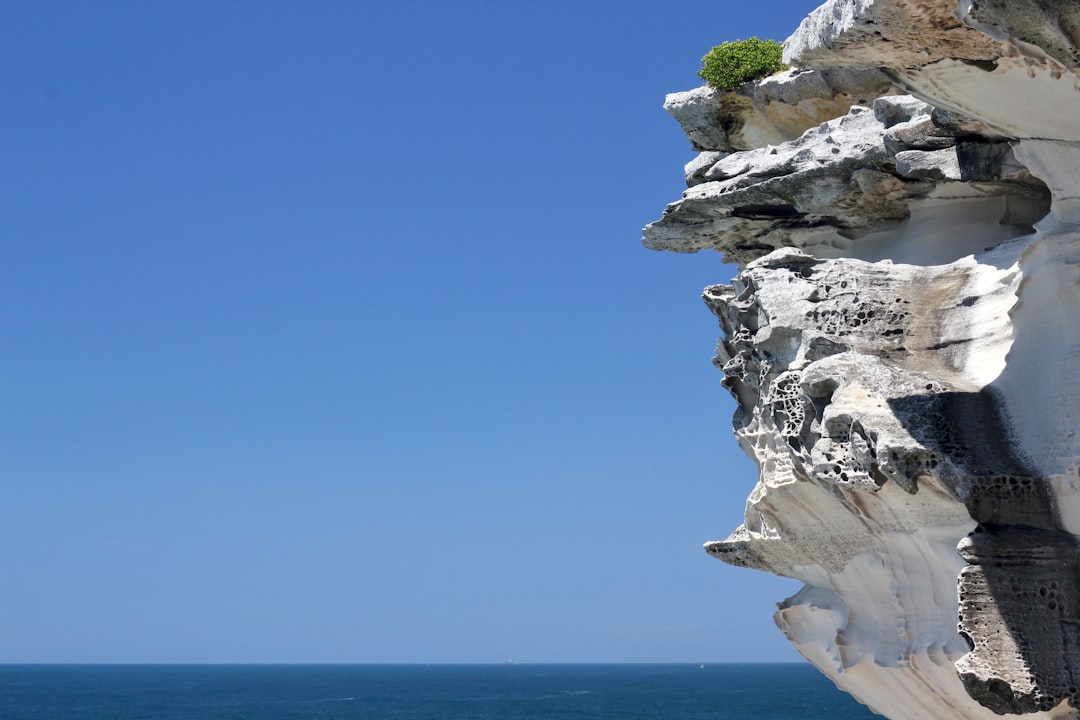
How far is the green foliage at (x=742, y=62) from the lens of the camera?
19.2 metres

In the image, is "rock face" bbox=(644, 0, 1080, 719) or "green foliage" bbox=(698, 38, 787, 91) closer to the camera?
"rock face" bbox=(644, 0, 1080, 719)

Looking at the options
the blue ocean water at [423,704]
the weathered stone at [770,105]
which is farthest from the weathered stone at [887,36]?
the blue ocean water at [423,704]

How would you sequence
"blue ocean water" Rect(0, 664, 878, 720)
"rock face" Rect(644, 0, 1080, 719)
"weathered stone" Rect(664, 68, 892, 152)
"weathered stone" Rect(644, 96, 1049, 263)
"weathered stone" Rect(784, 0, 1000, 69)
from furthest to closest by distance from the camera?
"blue ocean water" Rect(0, 664, 878, 720) → "weathered stone" Rect(664, 68, 892, 152) → "weathered stone" Rect(644, 96, 1049, 263) → "rock face" Rect(644, 0, 1080, 719) → "weathered stone" Rect(784, 0, 1000, 69)

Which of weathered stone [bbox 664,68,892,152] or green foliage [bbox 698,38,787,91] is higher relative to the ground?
green foliage [bbox 698,38,787,91]

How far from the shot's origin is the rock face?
12.3 meters

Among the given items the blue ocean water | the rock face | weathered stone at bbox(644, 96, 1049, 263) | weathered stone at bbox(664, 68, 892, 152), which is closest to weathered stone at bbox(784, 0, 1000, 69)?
the rock face

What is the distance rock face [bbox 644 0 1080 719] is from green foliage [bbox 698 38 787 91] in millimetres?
244

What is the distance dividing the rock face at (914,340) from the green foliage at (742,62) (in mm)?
244

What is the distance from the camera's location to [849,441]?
1443 cm

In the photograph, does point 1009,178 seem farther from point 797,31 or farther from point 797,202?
point 797,31

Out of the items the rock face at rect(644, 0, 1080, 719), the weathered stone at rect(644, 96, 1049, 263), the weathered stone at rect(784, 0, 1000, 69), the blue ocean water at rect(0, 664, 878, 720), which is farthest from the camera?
the blue ocean water at rect(0, 664, 878, 720)

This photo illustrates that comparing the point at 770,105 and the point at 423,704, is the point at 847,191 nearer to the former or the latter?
the point at 770,105

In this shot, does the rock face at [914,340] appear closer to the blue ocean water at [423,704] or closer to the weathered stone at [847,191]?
the weathered stone at [847,191]

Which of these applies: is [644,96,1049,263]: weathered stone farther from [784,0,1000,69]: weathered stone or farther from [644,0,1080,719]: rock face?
[784,0,1000,69]: weathered stone
